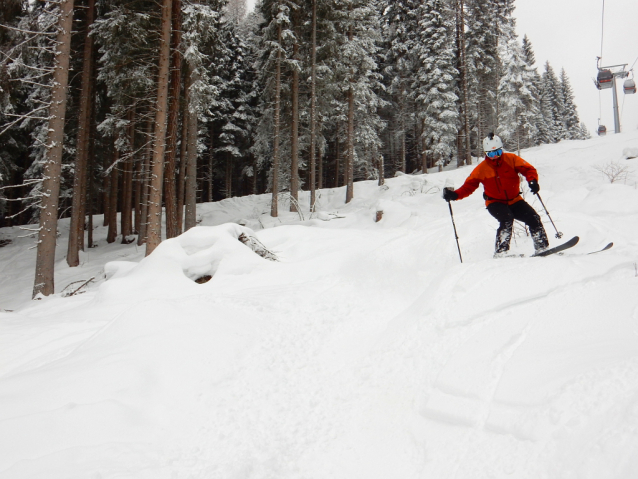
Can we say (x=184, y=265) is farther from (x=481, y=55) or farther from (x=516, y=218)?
(x=481, y=55)

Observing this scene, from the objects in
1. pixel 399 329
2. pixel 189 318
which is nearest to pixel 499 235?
pixel 399 329

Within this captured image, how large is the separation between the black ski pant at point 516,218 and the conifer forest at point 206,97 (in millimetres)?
8282

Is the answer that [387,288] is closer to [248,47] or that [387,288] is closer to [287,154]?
[287,154]

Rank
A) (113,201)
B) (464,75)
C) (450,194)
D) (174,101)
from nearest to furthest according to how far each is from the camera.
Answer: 1. (450,194)
2. (174,101)
3. (113,201)
4. (464,75)

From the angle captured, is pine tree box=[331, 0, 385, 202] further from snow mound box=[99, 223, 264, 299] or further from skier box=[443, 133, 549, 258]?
skier box=[443, 133, 549, 258]

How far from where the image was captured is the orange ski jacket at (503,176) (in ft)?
18.6

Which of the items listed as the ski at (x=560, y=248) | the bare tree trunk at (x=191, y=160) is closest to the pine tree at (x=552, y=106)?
the bare tree trunk at (x=191, y=160)

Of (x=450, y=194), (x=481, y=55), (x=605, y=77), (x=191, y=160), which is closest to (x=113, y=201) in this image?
(x=191, y=160)

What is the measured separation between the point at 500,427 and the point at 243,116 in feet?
91.2

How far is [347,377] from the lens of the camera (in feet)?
11.7

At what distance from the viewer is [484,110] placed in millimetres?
32188

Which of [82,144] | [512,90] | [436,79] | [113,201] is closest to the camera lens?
[82,144]

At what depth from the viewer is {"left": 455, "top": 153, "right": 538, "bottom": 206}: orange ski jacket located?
5656mm

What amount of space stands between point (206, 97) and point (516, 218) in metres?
12.2
